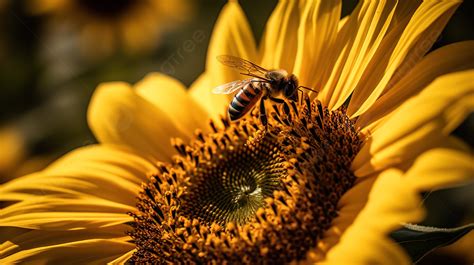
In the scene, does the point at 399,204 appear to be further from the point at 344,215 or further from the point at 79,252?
the point at 79,252

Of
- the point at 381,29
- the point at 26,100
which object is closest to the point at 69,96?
the point at 26,100

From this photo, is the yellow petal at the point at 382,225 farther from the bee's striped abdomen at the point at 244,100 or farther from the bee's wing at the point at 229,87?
the bee's wing at the point at 229,87

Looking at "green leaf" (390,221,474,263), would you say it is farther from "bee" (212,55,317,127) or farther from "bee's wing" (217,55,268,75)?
"bee's wing" (217,55,268,75)

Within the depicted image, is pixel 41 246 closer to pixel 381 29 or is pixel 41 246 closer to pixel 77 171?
pixel 77 171

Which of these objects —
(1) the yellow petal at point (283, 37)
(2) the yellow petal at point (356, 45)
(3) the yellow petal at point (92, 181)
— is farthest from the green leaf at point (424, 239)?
(3) the yellow petal at point (92, 181)

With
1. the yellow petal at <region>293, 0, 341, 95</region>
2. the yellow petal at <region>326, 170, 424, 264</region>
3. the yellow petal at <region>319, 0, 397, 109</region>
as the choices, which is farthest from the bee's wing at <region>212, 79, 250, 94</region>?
the yellow petal at <region>326, 170, 424, 264</region>

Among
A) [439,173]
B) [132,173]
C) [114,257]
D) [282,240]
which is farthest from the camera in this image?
[132,173]
